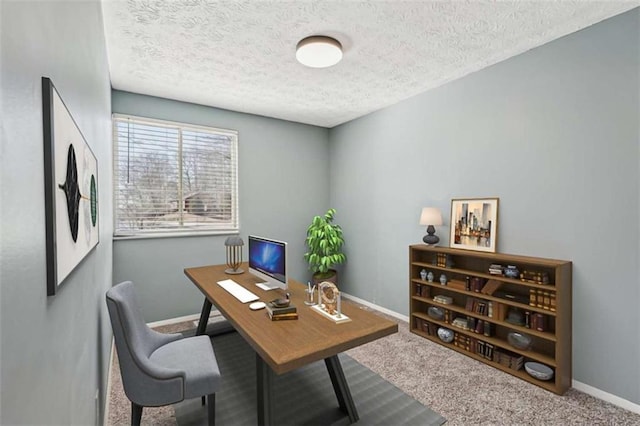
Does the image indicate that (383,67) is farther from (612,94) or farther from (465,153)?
(612,94)

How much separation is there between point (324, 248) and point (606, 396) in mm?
3158

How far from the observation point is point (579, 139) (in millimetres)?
2379

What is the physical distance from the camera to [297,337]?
5.06 ft

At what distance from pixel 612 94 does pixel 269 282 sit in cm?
301

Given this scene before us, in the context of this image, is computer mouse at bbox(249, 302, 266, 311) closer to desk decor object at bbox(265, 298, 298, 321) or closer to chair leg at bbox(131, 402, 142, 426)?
desk decor object at bbox(265, 298, 298, 321)

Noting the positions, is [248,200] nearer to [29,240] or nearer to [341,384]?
[341,384]

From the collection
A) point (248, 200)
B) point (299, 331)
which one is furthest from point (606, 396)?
point (248, 200)

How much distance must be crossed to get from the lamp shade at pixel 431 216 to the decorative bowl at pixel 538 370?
1454mm

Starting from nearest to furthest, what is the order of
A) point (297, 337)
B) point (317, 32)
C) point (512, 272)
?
point (297, 337) → point (317, 32) → point (512, 272)

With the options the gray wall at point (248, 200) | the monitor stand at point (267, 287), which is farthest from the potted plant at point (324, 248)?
the monitor stand at point (267, 287)

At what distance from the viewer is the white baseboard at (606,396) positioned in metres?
2.12

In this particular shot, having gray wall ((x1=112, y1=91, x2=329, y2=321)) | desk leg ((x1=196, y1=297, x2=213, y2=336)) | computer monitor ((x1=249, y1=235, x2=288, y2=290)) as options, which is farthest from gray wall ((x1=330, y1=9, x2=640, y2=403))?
desk leg ((x1=196, y1=297, x2=213, y2=336))

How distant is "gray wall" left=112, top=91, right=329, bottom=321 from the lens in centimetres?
356

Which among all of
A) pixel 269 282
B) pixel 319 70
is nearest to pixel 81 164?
pixel 269 282
